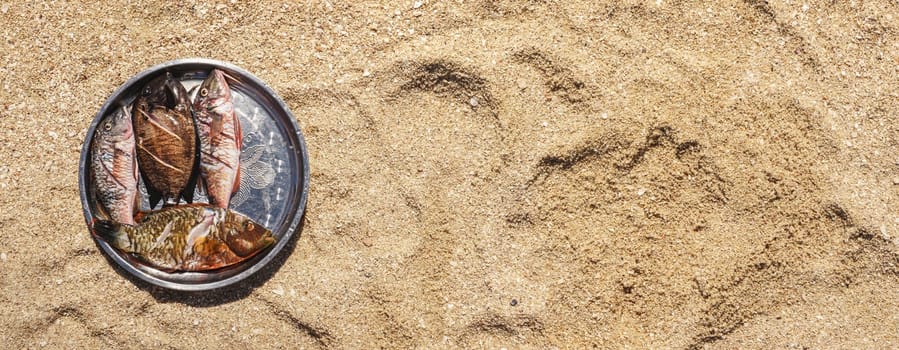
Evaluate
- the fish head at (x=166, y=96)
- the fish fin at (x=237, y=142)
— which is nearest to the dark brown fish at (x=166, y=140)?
the fish head at (x=166, y=96)

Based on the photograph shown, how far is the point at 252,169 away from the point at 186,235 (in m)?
0.35

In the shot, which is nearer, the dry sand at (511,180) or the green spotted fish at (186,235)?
the green spotted fish at (186,235)

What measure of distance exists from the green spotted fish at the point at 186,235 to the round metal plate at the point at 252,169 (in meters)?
0.06

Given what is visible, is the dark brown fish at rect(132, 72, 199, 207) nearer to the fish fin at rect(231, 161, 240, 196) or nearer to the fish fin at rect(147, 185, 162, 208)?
the fish fin at rect(147, 185, 162, 208)

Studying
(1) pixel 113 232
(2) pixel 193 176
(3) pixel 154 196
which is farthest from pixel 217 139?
(1) pixel 113 232

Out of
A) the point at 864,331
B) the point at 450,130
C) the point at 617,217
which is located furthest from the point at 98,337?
the point at 864,331

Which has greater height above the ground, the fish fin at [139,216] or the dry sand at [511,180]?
the dry sand at [511,180]

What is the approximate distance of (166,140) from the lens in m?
2.73

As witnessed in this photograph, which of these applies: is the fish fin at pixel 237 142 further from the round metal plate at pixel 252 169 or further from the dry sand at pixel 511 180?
the dry sand at pixel 511 180

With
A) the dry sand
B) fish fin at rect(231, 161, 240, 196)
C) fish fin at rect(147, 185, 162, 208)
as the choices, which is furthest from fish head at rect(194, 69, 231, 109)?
fish fin at rect(147, 185, 162, 208)

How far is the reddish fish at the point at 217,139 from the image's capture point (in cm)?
278

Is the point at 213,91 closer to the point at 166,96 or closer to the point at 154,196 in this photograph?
the point at 166,96

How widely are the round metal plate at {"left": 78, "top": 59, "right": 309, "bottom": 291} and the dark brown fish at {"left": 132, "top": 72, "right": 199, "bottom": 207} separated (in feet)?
0.26

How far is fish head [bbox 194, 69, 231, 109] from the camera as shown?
2801mm
